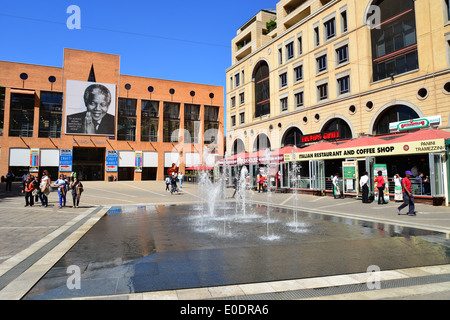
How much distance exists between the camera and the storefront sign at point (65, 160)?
44.7 m

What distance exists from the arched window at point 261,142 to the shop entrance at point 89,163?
27.5m

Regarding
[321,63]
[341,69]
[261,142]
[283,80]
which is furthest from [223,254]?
[261,142]

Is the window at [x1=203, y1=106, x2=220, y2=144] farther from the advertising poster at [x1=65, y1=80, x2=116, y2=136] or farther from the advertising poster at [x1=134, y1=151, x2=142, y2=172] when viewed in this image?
the advertising poster at [x1=65, y1=80, x2=116, y2=136]

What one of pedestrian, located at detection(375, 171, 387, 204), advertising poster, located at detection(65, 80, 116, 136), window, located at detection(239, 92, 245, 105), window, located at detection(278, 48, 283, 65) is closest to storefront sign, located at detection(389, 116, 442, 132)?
pedestrian, located at detection(375, 171, 387, 204)

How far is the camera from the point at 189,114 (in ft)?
184

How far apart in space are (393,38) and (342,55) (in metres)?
4.67

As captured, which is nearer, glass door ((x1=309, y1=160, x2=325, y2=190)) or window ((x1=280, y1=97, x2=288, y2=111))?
glass door ((x1=309, y1=160, x2=325, y2=190))

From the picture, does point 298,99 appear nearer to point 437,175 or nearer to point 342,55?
point 342,55

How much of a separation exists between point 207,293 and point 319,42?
3042 cm

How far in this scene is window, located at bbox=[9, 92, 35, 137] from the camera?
143 ft

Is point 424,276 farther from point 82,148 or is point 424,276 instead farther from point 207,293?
point 82,148

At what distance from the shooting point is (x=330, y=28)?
1110 inches

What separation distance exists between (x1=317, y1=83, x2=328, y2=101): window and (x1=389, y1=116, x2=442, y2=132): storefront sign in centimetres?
847
